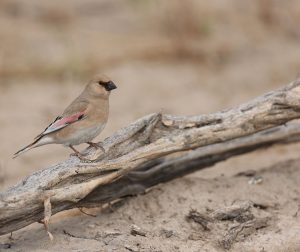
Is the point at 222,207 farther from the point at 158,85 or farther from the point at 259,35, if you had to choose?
the point at 259,35

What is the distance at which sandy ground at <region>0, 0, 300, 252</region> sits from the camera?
5766 millimetres

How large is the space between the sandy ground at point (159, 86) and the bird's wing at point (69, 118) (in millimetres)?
708

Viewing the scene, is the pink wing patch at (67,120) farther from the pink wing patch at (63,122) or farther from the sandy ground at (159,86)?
the sandy ground at (159,86)

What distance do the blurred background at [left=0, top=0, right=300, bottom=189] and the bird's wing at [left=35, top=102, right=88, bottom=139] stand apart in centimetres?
→ 276

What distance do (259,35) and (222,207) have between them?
519 centimetres

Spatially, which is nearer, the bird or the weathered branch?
the weathered branch

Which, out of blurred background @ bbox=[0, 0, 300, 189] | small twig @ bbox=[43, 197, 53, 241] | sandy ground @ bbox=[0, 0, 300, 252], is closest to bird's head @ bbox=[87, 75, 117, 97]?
sandy ground @ bbox=[0, 0, 300, 252]

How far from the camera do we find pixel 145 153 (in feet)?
18.4

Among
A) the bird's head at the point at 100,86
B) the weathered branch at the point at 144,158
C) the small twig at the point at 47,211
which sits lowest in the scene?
the small twig at the point at 47,211

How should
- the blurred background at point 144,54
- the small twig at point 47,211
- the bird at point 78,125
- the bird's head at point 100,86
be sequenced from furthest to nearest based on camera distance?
the blurred background at point 144,54 < the bird's head at point 100,86 < the bird at point 78,125 < the small twig at point 47,211

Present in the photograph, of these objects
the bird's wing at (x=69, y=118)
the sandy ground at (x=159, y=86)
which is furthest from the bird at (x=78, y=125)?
the sandy ground at (x=159, y=86)

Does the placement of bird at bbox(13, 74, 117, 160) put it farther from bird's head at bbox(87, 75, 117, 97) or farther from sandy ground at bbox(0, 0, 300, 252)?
sandy ground at bbox(0, 0, 300, 252)

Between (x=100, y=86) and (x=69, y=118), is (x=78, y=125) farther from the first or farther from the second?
(x=100, y=86)

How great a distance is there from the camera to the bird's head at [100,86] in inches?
235
